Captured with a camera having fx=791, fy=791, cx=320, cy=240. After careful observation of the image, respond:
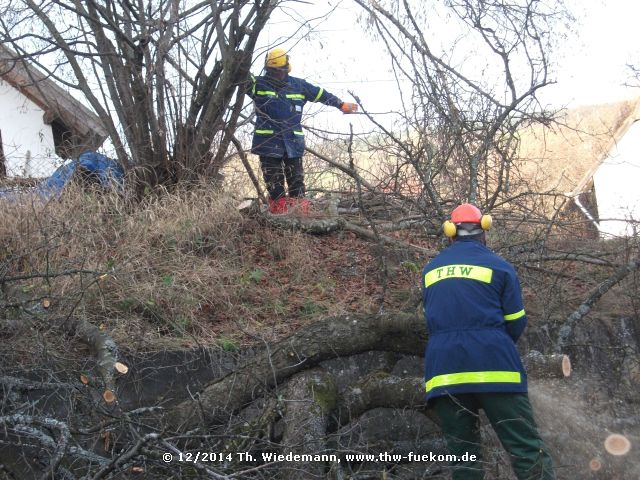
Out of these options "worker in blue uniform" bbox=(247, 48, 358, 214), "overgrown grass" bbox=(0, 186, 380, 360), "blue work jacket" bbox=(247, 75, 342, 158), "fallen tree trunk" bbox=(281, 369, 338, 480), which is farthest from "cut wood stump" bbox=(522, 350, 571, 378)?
"blue work jacket" bbox=(247, 75, 342, 158)

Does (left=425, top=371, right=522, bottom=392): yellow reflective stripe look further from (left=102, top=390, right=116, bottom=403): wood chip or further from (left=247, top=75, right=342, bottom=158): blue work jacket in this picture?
(left=247, top=75, right=342, bottom=158): blue work jacket

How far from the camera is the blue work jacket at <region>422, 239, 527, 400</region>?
14.6 ft

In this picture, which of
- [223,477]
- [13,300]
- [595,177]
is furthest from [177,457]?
[595,177]

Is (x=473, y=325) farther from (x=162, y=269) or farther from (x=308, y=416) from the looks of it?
(x=162, y=269)

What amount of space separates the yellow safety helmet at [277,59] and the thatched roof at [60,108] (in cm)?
206

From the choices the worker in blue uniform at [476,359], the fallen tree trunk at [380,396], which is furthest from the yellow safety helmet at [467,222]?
the fallen tree trunk at [380,396]

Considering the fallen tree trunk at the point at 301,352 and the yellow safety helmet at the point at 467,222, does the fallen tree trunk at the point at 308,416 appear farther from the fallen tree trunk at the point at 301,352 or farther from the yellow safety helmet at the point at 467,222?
the yellow safety helmet at the point at 467,222

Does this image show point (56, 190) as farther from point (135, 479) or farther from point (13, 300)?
point (135, 479)

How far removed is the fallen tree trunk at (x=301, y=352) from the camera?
5.18 metres

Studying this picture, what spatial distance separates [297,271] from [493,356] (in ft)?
9.94

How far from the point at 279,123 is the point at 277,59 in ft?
2.17

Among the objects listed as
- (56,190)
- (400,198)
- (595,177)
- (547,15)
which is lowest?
(595,177)

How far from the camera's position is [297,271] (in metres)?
7.21

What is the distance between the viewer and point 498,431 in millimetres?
4535
